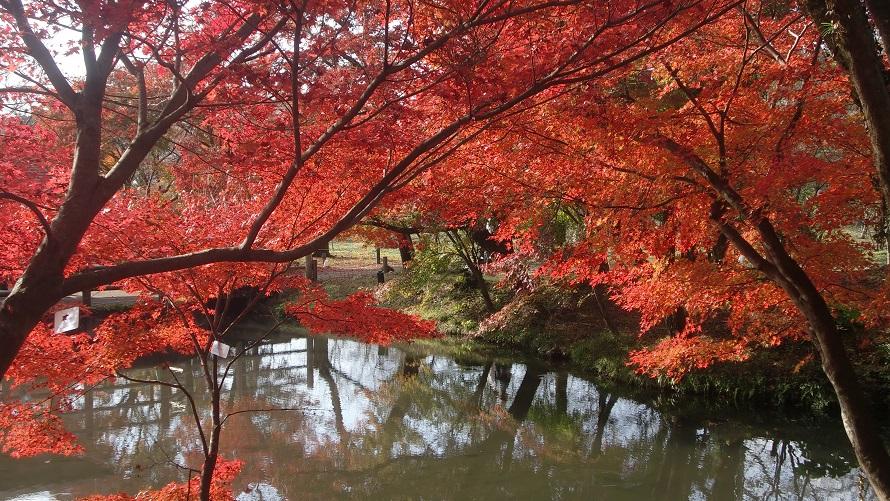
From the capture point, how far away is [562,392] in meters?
10.5

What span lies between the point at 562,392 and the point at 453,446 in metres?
3.06

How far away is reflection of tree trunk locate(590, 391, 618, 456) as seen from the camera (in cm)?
803

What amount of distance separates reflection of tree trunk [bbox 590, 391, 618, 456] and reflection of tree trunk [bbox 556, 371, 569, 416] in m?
0.53

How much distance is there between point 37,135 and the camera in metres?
3.76

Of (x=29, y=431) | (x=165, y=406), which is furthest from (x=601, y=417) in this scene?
(x=29, y=431)

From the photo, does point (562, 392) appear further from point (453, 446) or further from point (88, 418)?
point (88, 418)

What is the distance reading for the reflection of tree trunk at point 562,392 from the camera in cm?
970

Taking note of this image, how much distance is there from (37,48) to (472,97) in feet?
6.98

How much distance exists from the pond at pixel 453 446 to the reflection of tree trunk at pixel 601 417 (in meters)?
0.03

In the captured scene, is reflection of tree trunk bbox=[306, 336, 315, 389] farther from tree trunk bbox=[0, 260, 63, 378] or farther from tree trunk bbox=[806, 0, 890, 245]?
tree trunk bbox=[806, 0, 890, 245]

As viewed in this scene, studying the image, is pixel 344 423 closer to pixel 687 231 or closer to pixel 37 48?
pixel 687 231

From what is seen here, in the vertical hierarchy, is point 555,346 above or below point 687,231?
below

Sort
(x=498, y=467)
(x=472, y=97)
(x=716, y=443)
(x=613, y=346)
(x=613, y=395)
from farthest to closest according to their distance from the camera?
(x=613, y=346) → (x=613, y=395) → (x=716, y=443) → (x=498, y=467) → (x=472, y=97)

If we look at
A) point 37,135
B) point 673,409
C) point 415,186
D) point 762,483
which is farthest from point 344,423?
point 37,135
